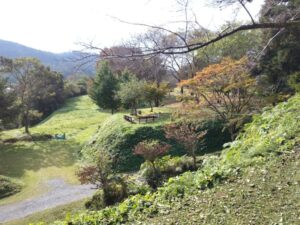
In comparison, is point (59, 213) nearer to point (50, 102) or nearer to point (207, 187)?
point (207, 187)

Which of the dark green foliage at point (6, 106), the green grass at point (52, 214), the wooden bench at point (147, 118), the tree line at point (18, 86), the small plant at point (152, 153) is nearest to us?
the green grass at point (52, 214)

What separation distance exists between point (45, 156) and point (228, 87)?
1375 cm

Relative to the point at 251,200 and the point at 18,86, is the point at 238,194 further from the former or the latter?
the point at 18,86

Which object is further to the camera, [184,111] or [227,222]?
[184,111]

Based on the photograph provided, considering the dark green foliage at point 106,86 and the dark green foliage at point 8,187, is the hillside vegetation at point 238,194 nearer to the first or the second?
the dark green foliage at point 8,187

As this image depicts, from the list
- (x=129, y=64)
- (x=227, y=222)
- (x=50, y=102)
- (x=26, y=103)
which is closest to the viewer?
(x=227, y=222)

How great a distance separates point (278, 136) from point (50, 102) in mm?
41598

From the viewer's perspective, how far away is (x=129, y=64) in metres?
4.57

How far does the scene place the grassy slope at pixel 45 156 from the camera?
18219mm

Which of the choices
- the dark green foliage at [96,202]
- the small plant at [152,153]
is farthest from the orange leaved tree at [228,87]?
the dark green foliage at [96,202]

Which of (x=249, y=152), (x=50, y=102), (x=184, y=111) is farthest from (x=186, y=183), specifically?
(x=50, y=102)

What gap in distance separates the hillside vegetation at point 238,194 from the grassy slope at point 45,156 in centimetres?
1139

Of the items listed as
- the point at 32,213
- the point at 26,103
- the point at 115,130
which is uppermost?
the point at 26,103

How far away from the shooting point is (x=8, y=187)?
54.1ft
